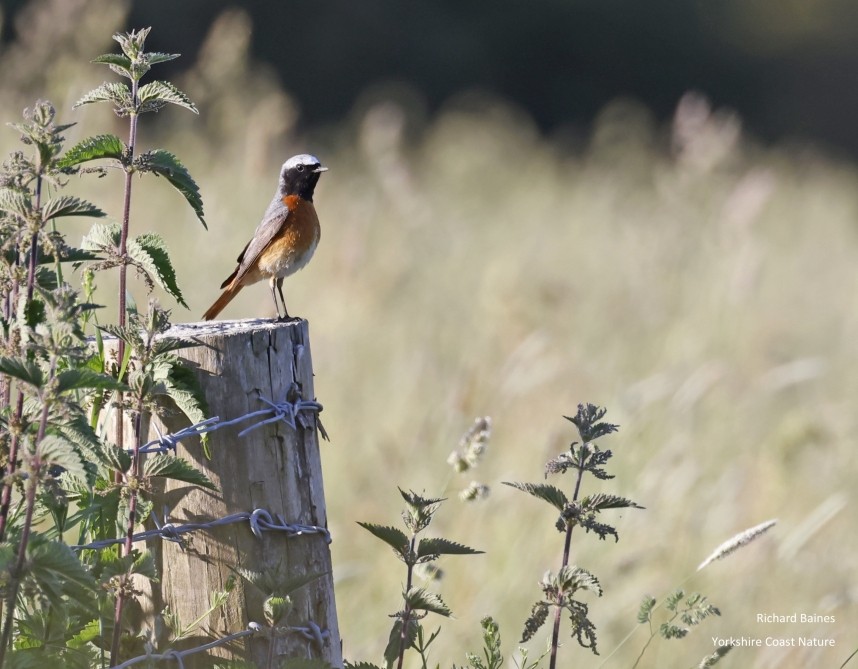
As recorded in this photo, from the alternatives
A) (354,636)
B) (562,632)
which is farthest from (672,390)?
(354,636)

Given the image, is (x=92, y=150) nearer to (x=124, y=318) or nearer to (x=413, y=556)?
(x=124, y=318)

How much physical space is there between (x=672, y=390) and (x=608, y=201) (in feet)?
14.5

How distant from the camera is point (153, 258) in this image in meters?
1.72

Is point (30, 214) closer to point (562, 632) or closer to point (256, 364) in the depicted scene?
point (256, 364)

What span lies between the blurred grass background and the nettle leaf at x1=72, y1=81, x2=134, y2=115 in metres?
1.47

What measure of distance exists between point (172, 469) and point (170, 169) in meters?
0.46

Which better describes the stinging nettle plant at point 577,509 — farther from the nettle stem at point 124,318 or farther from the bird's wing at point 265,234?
the bird's wing at point 265,234

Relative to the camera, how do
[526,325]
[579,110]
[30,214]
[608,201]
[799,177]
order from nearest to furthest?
[30,214] → [526,325] → [608,201] → [799,177] → [579,110]

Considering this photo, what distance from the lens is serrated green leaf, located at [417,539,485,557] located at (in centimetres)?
172


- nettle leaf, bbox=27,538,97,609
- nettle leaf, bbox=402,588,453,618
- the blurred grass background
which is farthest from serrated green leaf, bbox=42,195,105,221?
the blurred grass background

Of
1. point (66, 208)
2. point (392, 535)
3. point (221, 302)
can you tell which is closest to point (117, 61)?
point (66, 208)

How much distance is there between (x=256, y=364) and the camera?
1786mm

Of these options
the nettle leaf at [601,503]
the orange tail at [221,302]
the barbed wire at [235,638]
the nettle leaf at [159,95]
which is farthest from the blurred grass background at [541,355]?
the nettle leaf at [159,95]

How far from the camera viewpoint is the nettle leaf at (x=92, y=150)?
5.30 ft
